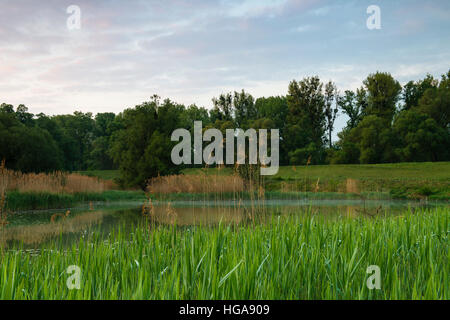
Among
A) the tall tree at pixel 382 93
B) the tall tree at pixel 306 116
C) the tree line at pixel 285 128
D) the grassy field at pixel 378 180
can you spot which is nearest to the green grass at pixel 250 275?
the grassy field at pixel 378 180

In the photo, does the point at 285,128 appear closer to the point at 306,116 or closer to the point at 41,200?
the point at 306,116

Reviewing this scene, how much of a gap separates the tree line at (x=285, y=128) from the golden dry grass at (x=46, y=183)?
4116mm

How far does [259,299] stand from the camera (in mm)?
2609

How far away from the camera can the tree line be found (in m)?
21.5

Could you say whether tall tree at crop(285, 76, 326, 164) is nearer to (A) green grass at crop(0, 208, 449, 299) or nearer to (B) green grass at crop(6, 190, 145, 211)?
(B) green grass at crop(6, 190, 145, 211)

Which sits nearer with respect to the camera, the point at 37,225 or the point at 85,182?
the point at 37,225

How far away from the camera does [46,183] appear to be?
14102 mm

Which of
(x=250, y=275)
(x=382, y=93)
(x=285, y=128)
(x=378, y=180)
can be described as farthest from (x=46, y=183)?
(x=382, y=93)

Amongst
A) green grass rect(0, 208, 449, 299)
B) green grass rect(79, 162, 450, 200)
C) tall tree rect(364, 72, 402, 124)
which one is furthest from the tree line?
green grass rect(0, 208, 449, 299)

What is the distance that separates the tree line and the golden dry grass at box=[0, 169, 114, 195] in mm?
4116

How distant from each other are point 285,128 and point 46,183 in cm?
2932
